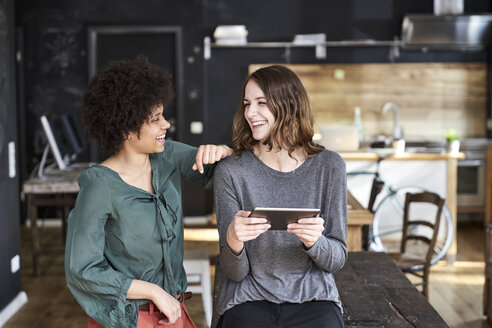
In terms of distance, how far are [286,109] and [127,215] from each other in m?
0.59

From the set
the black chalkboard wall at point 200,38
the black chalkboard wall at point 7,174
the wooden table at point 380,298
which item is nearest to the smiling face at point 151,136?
the wooden table at point 380,298

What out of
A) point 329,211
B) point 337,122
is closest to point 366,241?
point 329,211

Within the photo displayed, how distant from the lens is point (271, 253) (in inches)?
76.5

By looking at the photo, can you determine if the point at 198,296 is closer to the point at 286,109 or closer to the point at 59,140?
the point at 59,140

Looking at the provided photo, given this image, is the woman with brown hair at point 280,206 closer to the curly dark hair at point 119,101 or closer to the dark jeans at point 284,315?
the dark jeans at point 284,315

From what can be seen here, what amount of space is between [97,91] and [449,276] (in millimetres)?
3768

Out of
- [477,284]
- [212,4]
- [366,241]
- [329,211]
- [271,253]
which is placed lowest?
[477,284]

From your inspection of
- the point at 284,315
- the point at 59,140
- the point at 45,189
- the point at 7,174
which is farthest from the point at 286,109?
the point at 59,140

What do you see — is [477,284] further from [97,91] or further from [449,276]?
[97,91]

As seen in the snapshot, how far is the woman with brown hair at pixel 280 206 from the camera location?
1891 mm

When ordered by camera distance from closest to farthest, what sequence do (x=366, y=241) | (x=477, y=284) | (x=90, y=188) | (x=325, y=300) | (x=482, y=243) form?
(x=90, y=188) → (x=325, y=300) → (x=366, y=241) → (x=477, y=284) → (x=482, y=243)

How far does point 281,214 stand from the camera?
1648 mm

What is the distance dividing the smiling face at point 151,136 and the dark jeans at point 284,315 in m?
0.56

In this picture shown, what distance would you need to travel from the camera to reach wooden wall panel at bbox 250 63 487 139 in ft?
23.8
